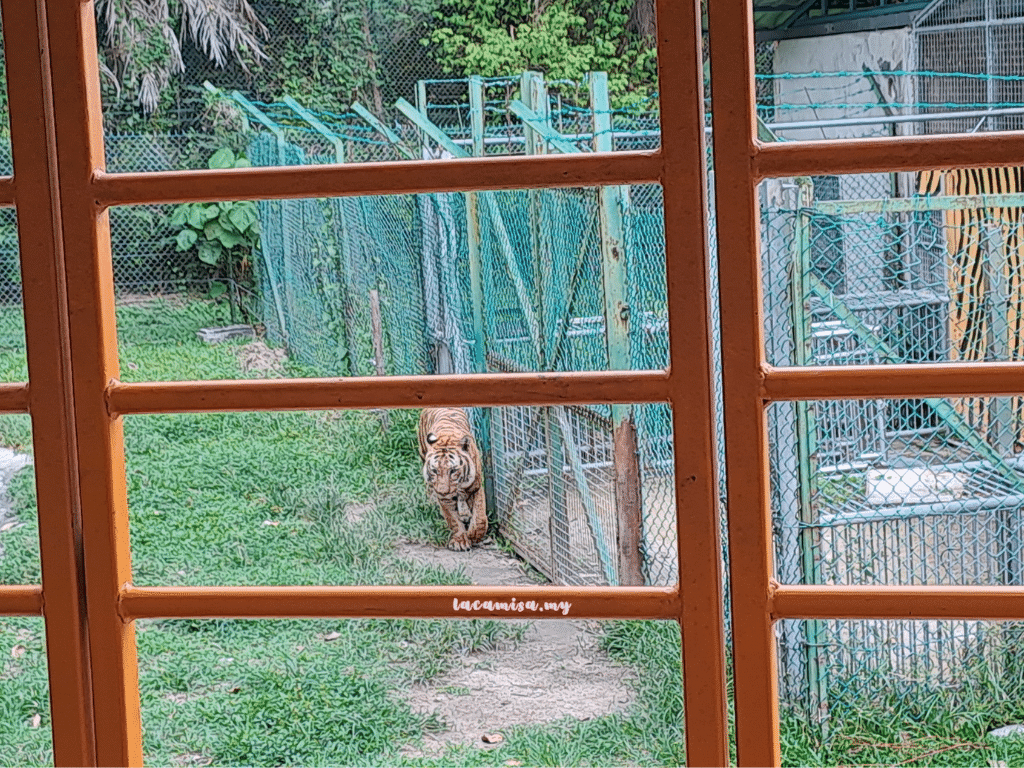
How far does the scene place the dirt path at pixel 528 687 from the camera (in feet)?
13.0

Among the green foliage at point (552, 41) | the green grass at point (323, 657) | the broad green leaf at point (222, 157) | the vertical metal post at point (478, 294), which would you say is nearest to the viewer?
the green grass at point (323, 657)

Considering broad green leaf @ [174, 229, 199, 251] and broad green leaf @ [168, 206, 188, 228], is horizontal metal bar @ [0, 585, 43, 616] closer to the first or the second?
broad green leaf @ [174, 229, 199, 251]

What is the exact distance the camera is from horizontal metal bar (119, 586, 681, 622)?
125cm

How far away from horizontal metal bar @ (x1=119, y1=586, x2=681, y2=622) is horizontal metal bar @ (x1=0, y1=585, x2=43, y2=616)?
0.09m

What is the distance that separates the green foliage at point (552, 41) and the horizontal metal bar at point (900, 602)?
26.9 ft

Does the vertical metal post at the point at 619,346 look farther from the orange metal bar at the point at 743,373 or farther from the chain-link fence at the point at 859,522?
the orange metal bar at the point at 743,373

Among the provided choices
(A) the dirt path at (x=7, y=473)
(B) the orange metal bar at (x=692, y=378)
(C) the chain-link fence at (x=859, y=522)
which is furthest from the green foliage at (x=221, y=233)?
(B) the orange metal bar at (x=692, y=378)

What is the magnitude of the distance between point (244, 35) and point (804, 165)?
9.40 m

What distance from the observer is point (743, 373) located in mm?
1226

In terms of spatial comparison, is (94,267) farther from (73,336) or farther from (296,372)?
(296,372)

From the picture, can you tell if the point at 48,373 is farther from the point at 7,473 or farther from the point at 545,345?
the point at 7,473

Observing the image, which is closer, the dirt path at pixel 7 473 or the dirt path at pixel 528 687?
the dirt path at pixel 528 687

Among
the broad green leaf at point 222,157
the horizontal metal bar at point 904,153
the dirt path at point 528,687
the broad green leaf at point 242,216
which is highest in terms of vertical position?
the broad green leaf at point 222,157

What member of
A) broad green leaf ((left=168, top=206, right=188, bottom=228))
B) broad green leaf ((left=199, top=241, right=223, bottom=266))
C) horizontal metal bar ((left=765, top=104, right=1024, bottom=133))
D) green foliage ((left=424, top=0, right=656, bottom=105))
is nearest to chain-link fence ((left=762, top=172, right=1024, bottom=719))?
horizontal metal bar ((left=765, top=104, right=1024, bottom=133))
